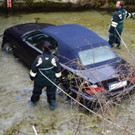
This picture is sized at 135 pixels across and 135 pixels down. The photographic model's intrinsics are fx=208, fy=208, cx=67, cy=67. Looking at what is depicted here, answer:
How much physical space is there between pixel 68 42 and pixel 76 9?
643cm

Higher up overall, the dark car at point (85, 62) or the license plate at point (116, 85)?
the dark car at point (85, 62)

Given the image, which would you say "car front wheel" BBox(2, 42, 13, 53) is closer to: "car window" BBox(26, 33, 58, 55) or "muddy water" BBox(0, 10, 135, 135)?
"muddy water" BBox(0, 10, 135, 135)

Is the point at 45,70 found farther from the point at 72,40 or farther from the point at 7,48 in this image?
the point at 7,48

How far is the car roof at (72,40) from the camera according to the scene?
14.4 ft

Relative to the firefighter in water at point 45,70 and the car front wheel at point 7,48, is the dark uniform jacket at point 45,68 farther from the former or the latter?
the car front wheel at point 7,48

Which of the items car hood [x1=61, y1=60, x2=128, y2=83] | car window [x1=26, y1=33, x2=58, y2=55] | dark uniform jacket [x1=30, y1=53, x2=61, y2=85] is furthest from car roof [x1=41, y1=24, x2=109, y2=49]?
dark uniform jacket [x1=30, y1=53, x2=61, y2=85]

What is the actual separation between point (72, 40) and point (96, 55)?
624mm

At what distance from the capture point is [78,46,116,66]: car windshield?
432 centimetres

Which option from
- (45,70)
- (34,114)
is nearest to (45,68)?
(45,70)

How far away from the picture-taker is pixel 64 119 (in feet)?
13.5

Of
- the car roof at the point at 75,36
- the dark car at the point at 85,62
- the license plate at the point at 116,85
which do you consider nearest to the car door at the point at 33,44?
the dark car at the point at 85,62

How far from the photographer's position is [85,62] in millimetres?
4289

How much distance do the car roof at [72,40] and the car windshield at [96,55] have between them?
0.32 feet

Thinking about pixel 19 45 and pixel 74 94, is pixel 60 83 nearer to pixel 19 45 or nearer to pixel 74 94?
pixel 74 94
